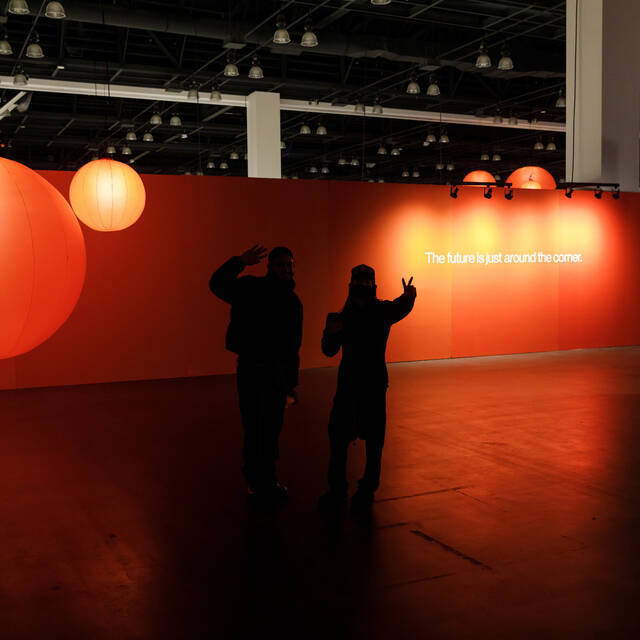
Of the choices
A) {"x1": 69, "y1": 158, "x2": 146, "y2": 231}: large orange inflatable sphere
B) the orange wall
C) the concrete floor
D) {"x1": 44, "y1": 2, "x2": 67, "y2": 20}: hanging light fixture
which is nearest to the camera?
the concrete floor

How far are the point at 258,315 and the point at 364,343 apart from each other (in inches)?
24.3

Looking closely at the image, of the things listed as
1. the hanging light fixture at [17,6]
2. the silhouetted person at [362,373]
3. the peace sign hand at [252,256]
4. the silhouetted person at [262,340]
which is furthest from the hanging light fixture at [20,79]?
the silhouetted person at [362,373]

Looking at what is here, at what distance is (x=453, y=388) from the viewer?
891 cm

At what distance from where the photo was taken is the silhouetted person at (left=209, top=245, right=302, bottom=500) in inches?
176

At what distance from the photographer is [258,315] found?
4.47 metres

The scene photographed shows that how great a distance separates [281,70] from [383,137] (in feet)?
22.4

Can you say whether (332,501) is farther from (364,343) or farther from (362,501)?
(364,343)

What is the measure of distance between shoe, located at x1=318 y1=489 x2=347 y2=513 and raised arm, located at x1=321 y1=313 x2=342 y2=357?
84 cm

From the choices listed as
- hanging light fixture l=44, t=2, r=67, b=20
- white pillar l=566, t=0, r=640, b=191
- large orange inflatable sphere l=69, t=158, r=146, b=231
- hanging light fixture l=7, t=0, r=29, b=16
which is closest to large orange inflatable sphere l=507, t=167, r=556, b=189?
white pillar l=566, t=0, r=640, b=191

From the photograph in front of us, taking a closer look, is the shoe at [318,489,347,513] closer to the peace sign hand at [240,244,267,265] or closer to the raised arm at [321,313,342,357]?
the raised arm at [321,313,342,357]

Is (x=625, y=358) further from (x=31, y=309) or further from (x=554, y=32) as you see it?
(x=31, y=309)

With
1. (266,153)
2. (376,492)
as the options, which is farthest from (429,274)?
(376,492)

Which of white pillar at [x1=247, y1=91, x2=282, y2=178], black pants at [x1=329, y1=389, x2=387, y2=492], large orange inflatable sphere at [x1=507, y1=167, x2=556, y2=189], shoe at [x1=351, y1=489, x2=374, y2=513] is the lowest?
shoe at [x1=351, y1=489, x2=374, y2=513]

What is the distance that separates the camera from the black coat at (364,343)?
4453 millimetres
